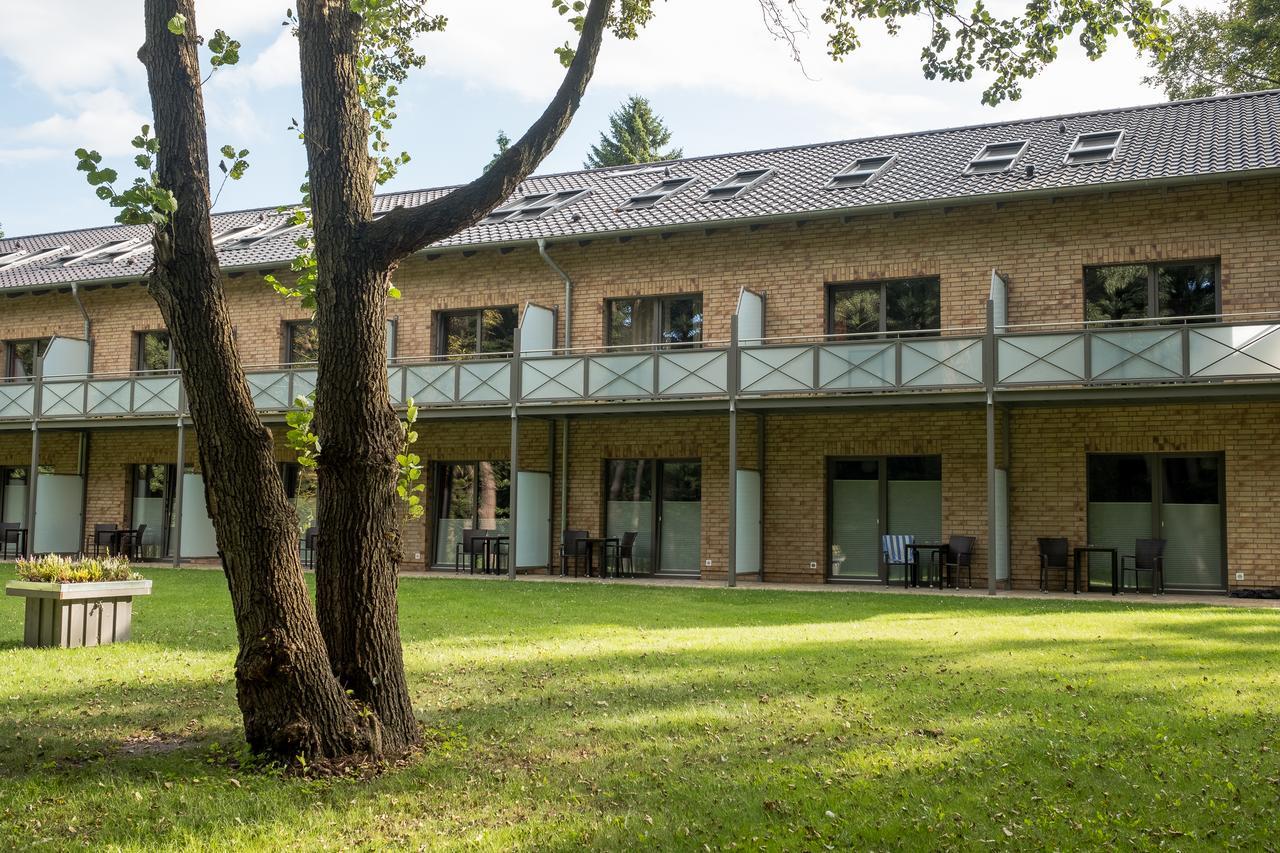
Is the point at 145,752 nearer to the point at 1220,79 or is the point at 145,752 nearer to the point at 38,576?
the point at 38,576

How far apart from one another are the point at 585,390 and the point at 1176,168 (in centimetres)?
909

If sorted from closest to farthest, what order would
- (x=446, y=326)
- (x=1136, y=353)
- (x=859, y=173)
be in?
(x=1136, y=353) → (x=859, y=173) → (x=446, y=326)

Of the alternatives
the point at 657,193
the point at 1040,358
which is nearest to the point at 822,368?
the point at 1040,358

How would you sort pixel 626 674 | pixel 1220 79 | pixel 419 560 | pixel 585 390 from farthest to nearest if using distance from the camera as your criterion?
pixel 1220 79 → pixel 419 560 → pixel 585 390 → pixel 626 674

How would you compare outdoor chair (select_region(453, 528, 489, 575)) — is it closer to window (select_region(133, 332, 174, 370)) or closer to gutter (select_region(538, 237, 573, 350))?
gutter (select_region(538, 237, 573, 350))

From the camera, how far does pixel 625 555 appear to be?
19719 mm

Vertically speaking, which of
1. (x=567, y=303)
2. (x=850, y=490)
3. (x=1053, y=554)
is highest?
(x=567, y=303)

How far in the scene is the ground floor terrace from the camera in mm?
16516

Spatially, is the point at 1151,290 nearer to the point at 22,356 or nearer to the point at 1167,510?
the point at 1167,510

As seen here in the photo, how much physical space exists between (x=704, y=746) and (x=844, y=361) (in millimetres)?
11474

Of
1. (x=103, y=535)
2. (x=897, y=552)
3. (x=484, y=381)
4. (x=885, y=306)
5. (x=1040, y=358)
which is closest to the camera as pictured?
(x=1040, y=358)

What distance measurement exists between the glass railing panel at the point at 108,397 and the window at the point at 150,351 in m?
2.25

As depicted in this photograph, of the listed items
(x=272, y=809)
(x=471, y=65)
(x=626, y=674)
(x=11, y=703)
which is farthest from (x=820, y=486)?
(x=272, y=809)

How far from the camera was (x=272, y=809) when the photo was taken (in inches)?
195
